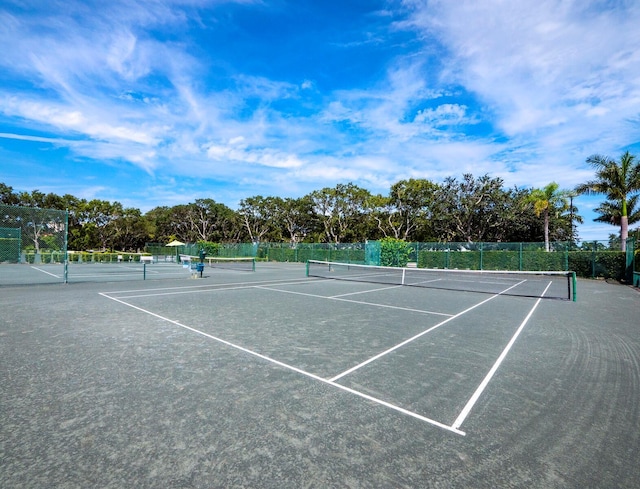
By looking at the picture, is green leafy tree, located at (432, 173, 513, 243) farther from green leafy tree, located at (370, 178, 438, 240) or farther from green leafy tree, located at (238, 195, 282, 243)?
green leafy tree, located at (238, 195, 282, 243)

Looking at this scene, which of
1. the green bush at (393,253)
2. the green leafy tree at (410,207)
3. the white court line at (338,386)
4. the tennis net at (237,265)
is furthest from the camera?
the green leafy tree at (410,207)

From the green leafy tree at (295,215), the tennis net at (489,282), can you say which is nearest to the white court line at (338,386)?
the tennis net at (489,282)

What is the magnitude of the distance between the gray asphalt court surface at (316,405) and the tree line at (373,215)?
2851 centimetres

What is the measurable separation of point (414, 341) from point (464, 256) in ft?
91.4

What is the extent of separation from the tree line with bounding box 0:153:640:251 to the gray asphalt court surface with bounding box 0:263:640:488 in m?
28.5

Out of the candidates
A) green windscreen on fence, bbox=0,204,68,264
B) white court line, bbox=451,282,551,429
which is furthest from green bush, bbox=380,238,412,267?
white court line, bbox=451,282,551,429

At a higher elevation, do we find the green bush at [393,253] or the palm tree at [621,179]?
the palm tree at [621,179]

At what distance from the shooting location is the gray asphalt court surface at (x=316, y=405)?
2.59m

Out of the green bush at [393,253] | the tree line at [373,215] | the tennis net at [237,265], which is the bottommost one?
the tennis net at [237,265]

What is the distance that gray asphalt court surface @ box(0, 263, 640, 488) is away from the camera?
259cm

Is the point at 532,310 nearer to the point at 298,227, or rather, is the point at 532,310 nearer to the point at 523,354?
the point at 523,354

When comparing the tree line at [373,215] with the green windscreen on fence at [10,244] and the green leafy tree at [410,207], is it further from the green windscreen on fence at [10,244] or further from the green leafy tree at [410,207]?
the green windscreen on fence at [10,244]

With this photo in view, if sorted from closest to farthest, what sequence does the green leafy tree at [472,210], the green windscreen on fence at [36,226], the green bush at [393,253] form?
the green windscreen on fence at [36,226] < the green bush at [393,253] < the green leafy tree at [472,210]

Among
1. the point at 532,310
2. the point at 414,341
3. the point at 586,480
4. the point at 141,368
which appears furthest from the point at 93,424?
the point at 532,310
